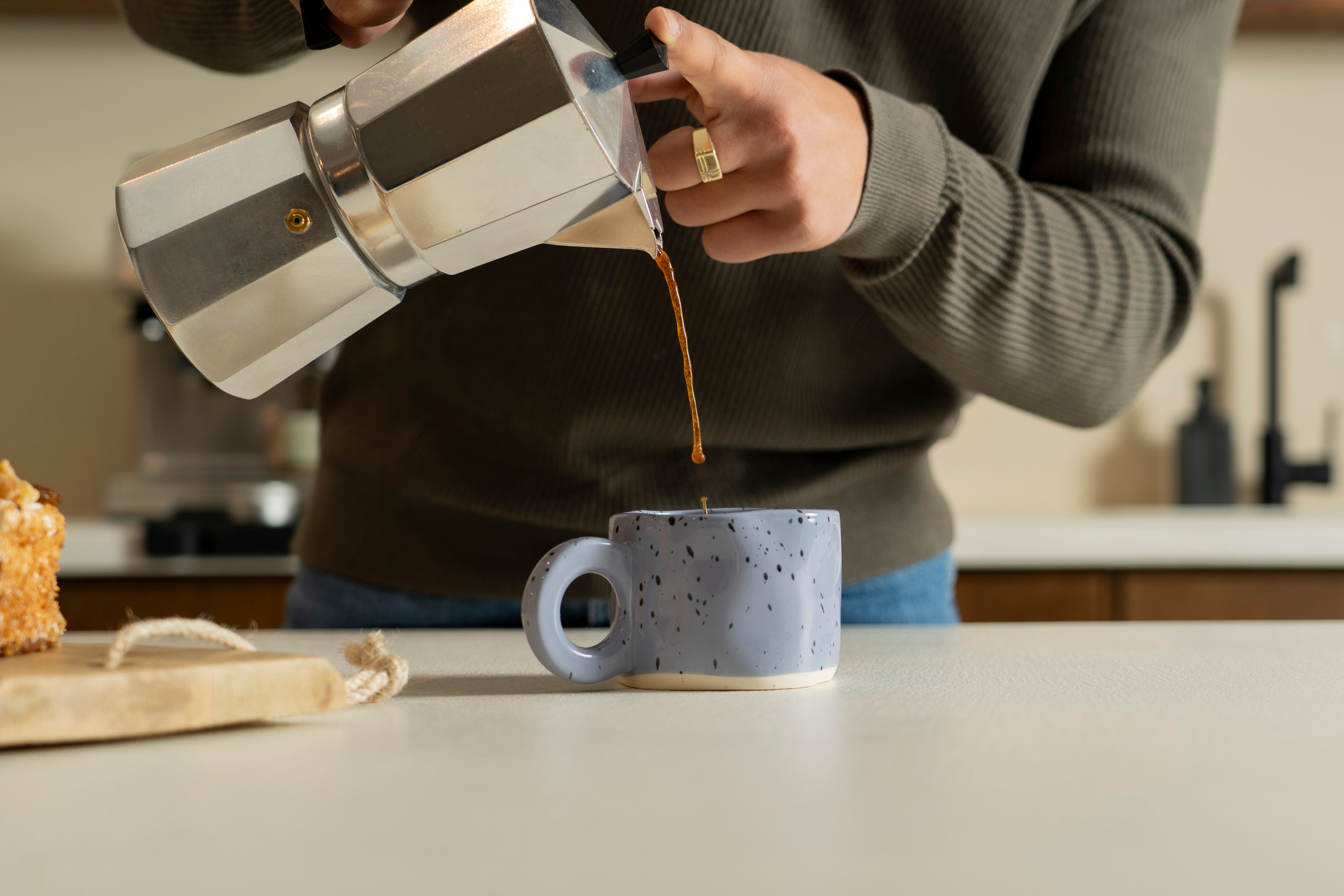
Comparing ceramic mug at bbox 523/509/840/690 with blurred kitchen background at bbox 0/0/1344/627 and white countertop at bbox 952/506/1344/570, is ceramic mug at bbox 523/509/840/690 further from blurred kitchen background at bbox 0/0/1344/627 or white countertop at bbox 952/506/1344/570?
blurred kitchen background at bbox 0/0/1344/627

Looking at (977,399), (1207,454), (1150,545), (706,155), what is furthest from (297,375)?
(1207,454)

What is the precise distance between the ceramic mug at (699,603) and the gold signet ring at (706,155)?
0.54ft

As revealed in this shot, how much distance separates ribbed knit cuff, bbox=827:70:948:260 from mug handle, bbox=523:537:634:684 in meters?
0.24

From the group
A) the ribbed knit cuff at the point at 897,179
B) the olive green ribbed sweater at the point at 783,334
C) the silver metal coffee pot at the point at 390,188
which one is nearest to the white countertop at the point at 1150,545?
the olive green ribbed sweater at the point at 783,334

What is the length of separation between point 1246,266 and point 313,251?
183 cm

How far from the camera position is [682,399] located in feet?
2.60

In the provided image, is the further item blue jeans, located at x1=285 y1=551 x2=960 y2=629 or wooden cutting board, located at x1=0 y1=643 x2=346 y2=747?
blue jeans, located at x1=285 y1=551 x2=960 y2=629

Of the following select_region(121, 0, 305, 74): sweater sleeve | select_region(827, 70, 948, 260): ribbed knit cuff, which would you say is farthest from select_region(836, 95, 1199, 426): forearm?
select_region(121, 0, 305, 74): sweater sleeve

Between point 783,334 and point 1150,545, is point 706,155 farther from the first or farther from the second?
point 1150,545

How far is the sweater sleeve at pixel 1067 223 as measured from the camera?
65 cm

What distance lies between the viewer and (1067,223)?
2.46 feet

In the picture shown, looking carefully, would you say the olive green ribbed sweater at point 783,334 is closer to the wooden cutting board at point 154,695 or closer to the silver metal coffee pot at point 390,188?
the silver metal coffee pot at point 390,188

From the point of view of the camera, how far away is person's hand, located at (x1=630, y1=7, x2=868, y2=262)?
50cm

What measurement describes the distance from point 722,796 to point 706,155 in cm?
32
